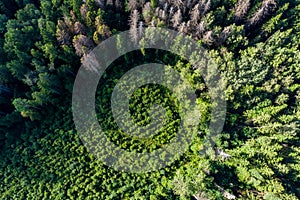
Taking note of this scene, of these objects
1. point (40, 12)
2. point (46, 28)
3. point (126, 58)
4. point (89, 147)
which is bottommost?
point (89, 147)

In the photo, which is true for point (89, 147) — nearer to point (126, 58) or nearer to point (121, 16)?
point (126, 58)

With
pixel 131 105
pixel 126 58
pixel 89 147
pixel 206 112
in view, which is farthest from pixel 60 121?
pixel 206 112

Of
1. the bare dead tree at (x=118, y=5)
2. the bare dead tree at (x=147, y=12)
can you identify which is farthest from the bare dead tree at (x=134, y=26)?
the bare dead tree at (x=118, y=5)

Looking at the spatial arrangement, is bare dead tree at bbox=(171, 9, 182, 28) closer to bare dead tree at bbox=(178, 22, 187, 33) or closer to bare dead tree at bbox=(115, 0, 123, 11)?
bare dead tree at bbox=(178, 22, 187, 33)

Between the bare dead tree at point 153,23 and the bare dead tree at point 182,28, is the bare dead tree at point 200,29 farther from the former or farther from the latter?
the bare dead tree at point 153,23

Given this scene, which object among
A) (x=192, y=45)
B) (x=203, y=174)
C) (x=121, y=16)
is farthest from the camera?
(x=121, y=16)

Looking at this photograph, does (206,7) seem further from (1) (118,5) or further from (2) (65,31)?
(2) (65,31)
